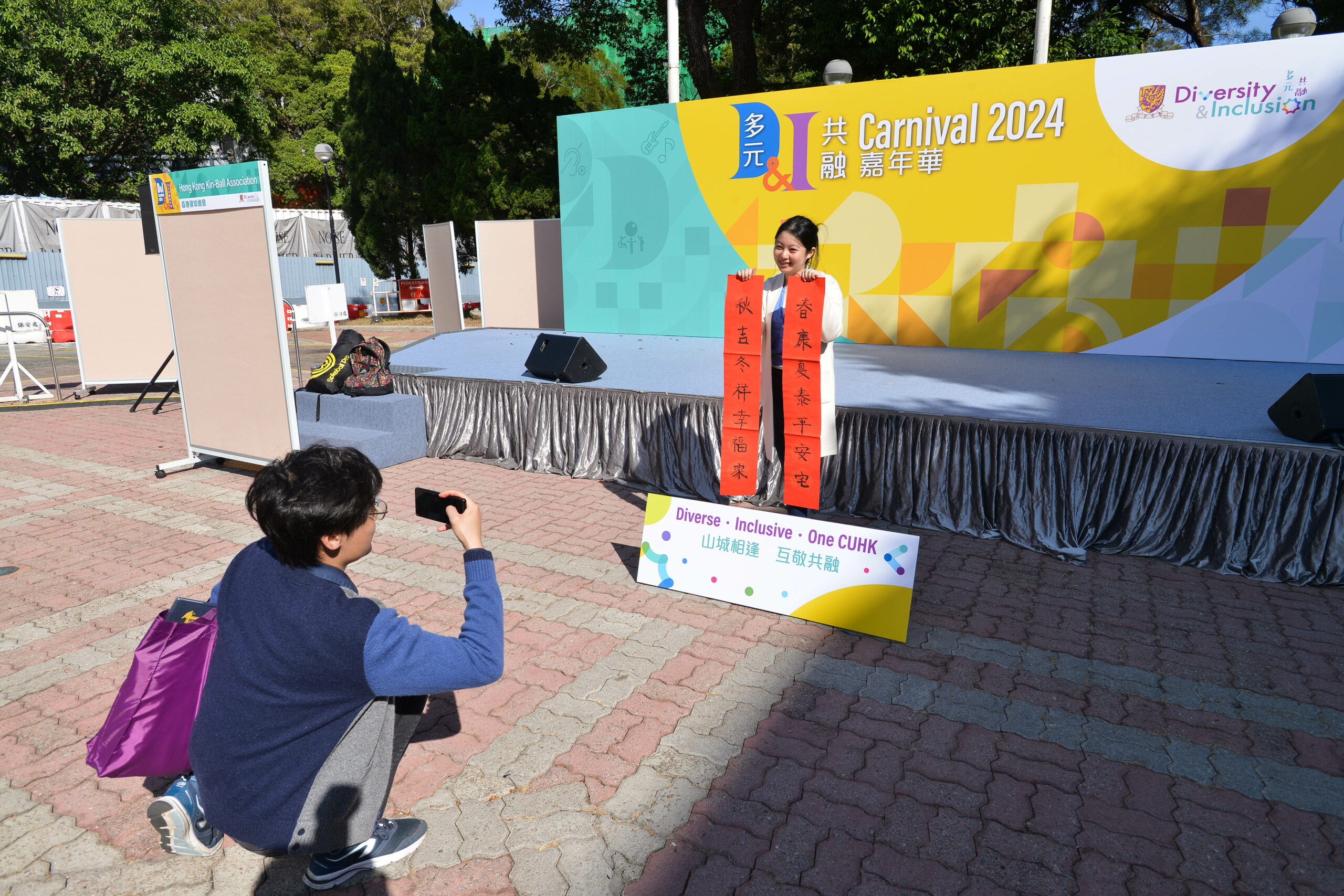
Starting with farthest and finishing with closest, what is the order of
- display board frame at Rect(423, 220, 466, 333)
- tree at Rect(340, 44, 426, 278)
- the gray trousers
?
1. tree at Rect(340, 44, 426, 278)
2. display board frame at Rect(423, 220, 466, 333)
3. the gray trousers

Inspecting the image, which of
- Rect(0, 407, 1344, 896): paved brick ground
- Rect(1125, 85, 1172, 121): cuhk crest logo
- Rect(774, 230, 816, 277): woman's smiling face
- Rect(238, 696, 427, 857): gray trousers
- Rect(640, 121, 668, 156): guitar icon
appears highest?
Rect(640, 121, 668, 156): guitar icon

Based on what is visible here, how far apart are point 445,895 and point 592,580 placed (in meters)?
2.14

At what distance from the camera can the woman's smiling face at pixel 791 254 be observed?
11.8 feet

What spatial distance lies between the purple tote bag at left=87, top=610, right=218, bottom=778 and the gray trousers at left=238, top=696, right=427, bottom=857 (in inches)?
15.0

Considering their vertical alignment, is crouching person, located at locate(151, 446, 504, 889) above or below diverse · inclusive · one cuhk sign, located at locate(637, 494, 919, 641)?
above

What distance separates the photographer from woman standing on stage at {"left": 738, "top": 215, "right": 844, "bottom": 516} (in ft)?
11.8

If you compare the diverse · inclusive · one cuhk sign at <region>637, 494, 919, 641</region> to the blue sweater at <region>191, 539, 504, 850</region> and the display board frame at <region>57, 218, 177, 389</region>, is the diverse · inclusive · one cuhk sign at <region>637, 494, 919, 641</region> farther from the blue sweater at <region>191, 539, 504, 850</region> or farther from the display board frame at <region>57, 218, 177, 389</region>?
the display board frame at <region>57, 218, 177, 389</region>

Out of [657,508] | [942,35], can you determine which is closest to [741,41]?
[942,35]

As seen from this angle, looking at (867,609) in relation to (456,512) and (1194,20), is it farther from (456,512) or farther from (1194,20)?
(1194,20)

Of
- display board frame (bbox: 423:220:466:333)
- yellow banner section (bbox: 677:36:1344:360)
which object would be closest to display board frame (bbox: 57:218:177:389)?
display board frame (bbox: 423:220:466:333)

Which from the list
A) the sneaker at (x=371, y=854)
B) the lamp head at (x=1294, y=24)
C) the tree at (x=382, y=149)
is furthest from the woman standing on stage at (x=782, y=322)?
the tree at (x=382, y=149)

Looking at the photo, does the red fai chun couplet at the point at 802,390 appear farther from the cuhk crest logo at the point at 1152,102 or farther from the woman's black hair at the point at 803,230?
the cuhk crest logo at the point at 1152,102

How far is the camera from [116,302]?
27.8 ft

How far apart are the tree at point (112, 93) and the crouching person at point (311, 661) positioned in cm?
2566
